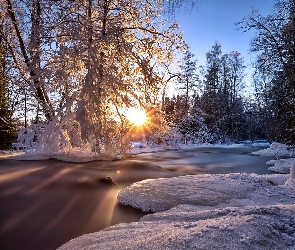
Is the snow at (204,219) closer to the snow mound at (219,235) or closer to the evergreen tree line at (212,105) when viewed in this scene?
the snow mound at (219,235)

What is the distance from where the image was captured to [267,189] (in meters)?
4.89

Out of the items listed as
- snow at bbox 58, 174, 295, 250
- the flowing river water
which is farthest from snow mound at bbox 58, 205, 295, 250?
the flowing river water

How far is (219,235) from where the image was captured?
225 cm

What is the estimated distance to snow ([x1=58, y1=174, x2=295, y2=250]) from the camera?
221 centimetres

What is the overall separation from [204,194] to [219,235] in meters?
2.14

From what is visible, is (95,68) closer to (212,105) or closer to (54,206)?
(54,206)

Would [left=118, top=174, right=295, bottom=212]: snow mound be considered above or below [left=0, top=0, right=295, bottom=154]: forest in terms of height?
below

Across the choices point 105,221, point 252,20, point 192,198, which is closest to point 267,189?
point 192,198

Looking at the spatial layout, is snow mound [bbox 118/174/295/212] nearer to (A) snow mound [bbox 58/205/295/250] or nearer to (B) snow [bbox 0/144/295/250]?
(B) snow [bbox 0/144/295/250]

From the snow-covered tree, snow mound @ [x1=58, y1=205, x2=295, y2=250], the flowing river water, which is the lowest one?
the flowing river water

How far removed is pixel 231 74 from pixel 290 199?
29.8 meters

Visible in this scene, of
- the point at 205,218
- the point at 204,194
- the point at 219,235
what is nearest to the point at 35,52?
the point at 204,194

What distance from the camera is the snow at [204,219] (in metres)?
2.21

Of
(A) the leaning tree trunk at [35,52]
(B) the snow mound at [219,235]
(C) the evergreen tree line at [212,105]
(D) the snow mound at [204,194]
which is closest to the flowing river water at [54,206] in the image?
(D) the snow mound at [204,194]
